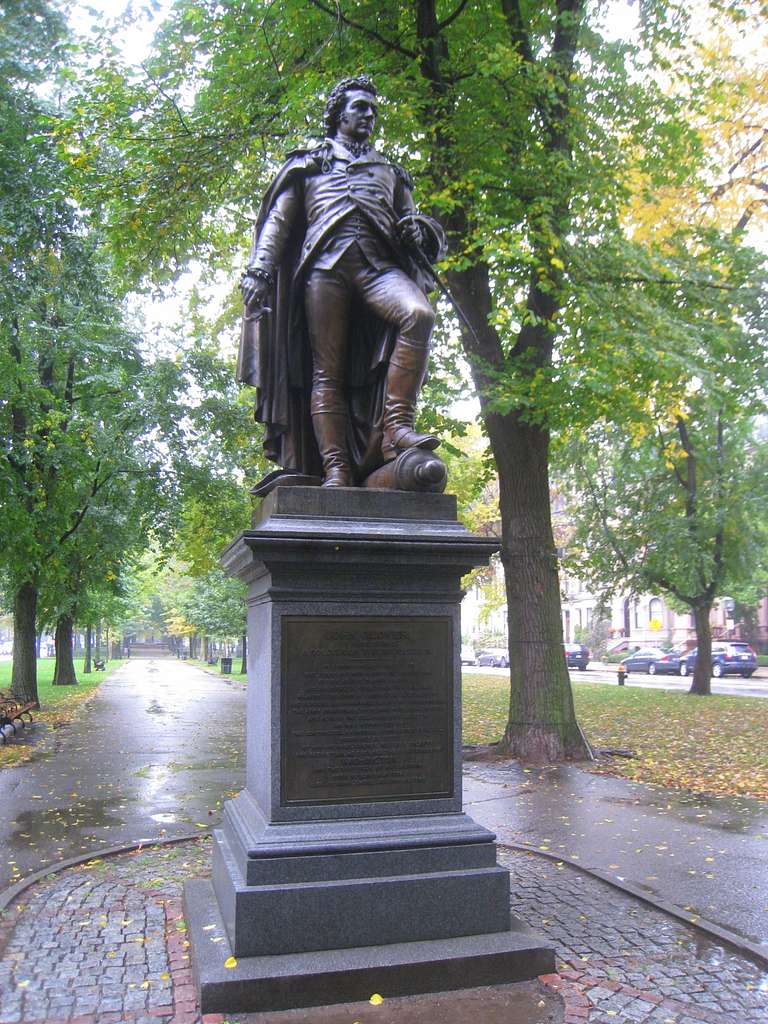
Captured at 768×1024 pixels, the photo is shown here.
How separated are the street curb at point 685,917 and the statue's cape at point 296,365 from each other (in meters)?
3.24

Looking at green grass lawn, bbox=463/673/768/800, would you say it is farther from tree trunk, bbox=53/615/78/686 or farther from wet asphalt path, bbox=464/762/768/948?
tree trunk, bbox=53/615/78/686

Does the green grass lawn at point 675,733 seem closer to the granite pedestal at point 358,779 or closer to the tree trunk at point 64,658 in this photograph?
the granite pedestal at point 358,779

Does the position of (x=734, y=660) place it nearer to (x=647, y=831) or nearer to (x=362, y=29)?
(x=647, y=831)

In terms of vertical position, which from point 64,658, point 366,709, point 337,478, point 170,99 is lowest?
point 64,658

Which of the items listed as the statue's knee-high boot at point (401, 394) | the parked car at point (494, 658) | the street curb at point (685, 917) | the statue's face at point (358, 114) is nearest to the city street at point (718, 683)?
the parked car at point (494, 658)

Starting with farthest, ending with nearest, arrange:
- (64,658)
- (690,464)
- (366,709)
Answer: (64,658)
(690,464)
(366,709)

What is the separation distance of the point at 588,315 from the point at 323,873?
8593mm

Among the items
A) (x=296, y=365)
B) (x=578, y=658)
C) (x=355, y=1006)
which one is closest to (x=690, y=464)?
(x=296, y=365)

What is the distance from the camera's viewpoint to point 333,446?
5328 millimetres

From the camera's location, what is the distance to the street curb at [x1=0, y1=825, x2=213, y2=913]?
5.77m

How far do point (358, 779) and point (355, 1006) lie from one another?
3.39 ft

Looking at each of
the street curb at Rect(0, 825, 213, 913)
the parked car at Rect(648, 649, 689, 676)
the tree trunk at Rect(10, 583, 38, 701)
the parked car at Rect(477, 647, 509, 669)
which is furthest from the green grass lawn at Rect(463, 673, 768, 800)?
the parked car at Rect(477, 647, 509, 669)

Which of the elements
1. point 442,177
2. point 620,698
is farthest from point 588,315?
point 620,698

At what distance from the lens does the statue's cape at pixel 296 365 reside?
5457mm
